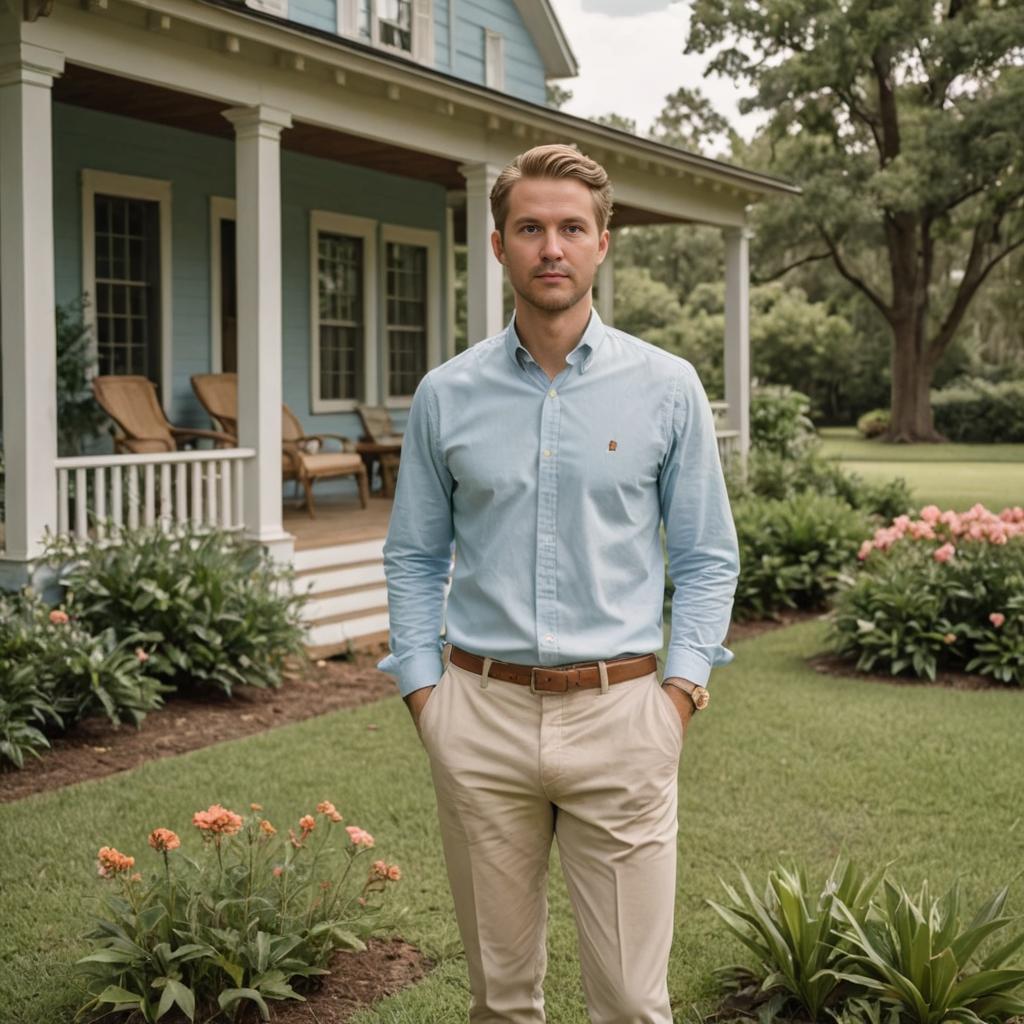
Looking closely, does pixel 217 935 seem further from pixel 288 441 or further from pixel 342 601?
pixel 288 441

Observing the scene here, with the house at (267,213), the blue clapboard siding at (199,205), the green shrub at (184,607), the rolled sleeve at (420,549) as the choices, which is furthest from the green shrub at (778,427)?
the rolled sleeve at (420,549)

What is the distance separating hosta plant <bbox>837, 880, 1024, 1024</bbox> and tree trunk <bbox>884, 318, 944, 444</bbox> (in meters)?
34.0

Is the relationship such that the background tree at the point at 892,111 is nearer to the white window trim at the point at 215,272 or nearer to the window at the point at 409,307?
the window at the point at 409,307

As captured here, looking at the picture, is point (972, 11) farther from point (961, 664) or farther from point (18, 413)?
point (18, 413)

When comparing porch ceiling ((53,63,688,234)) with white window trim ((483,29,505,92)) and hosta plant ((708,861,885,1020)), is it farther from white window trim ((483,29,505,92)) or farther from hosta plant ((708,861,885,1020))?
hosta plant ((708,861,885,1020))

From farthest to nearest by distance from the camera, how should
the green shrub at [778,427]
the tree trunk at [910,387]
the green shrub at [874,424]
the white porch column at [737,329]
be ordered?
the green shrub at [874,424] < the tree trunk at [910,387] < the green shrub at [778,427] < the white porch column at [737,329]

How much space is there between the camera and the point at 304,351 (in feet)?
44.2

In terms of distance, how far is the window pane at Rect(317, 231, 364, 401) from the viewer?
1373 cm

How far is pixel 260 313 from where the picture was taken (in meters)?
9.39

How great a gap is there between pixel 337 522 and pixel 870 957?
8405 mm

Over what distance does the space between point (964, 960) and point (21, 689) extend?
15.9ft

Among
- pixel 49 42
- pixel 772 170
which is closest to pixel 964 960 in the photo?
pixel 49 42

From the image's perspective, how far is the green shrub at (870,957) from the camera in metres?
3.47

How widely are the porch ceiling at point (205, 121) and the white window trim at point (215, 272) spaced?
59 centimetres
